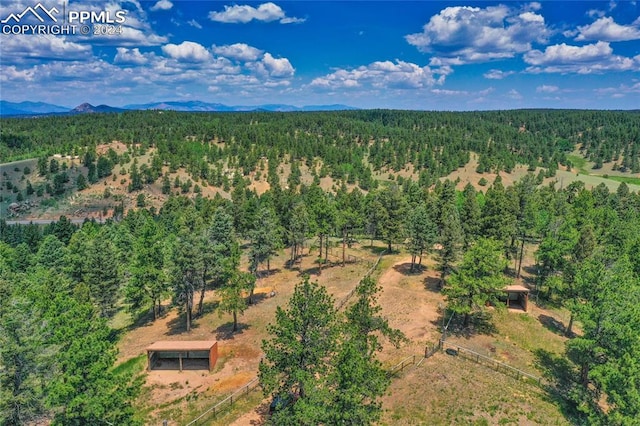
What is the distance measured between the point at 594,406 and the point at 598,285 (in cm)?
1315

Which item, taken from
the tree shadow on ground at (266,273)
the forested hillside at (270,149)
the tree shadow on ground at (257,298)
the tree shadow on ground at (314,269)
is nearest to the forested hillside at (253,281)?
the tree shadow on ground at (266,273)

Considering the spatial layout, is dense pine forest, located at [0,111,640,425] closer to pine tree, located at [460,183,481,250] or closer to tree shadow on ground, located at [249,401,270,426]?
pine tree, located at [460,183,481,250]

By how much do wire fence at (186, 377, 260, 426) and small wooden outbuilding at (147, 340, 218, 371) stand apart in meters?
5.31

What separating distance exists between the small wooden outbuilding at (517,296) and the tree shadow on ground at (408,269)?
497 inches

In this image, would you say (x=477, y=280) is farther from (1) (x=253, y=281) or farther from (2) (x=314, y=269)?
(2) (x=314, y=269)

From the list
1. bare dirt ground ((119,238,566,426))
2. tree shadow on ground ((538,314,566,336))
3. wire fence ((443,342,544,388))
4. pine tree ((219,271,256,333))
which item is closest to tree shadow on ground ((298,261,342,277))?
bare dirt ground ((119,238,566,426))

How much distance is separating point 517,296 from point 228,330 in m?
34.9

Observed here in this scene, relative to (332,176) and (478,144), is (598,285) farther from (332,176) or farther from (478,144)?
(478,144)

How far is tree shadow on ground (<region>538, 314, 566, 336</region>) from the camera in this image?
45.4 meters

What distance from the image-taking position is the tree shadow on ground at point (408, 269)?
58.4 m

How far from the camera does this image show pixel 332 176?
502 ft

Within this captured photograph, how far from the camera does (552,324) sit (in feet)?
154

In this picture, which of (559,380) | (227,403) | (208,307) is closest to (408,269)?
(559,380)

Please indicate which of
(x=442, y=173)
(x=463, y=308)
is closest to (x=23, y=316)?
(x=463, y=308)
